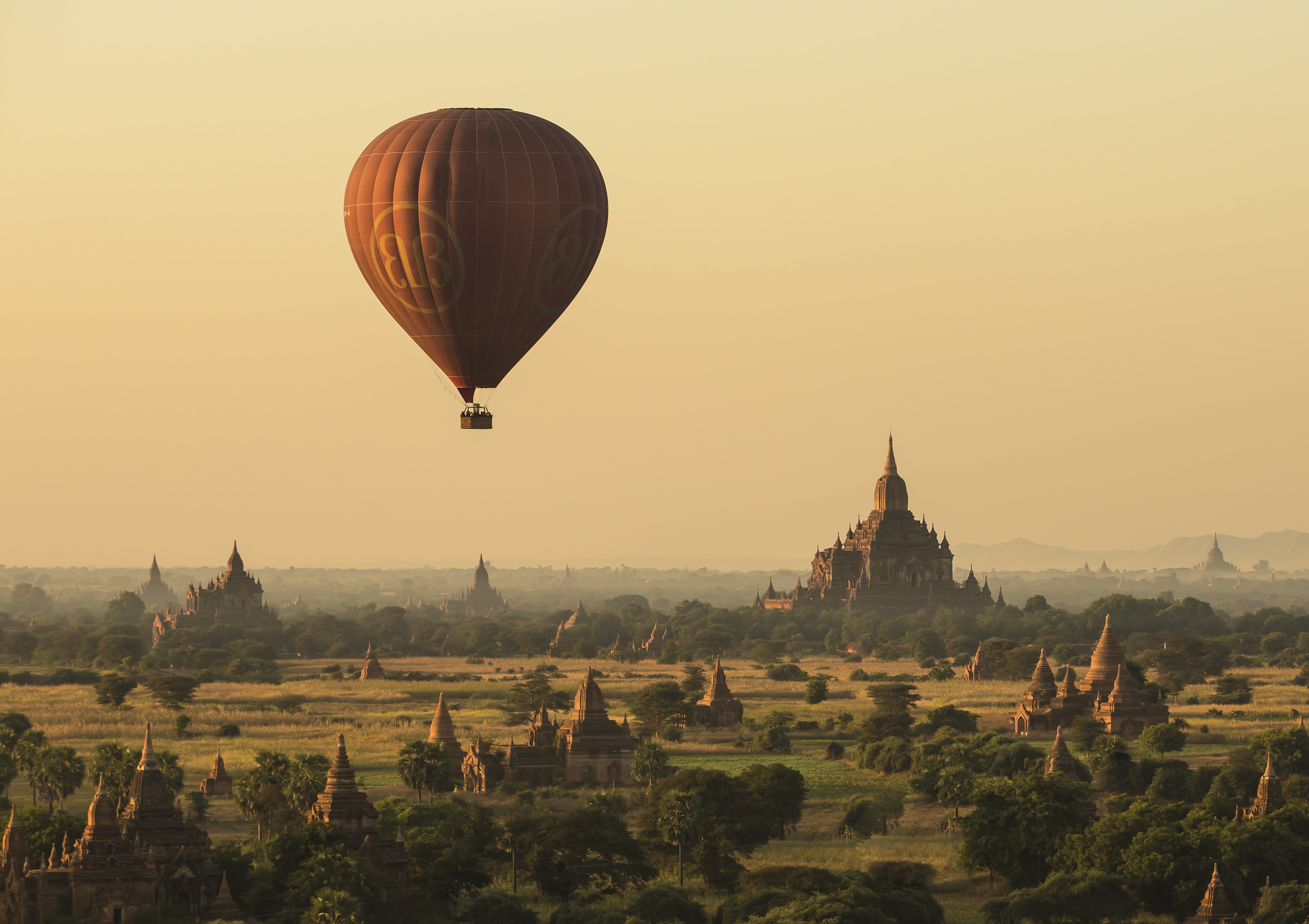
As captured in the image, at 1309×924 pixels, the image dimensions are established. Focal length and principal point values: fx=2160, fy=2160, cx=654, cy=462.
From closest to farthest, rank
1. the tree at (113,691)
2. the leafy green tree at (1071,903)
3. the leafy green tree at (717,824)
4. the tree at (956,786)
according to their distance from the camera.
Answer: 1. the leafy green tree at (1071,903)
2. the leafy green tree at (717,824)
3. the tree at (956,786)
4. the tree at (113,691)

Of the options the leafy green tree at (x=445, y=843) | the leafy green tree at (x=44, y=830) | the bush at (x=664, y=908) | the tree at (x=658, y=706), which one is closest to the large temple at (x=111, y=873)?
the leafy green tree at (x=44, y=830)

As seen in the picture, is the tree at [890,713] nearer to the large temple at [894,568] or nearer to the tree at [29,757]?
the tree at [29,757]

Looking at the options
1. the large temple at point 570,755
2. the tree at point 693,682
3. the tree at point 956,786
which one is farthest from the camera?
the tree at point 693,682

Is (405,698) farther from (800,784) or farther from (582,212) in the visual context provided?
(582,212)

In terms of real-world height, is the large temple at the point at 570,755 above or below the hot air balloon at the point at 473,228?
below

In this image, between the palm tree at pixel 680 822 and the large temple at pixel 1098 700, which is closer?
the palm tree at pixel 680 822

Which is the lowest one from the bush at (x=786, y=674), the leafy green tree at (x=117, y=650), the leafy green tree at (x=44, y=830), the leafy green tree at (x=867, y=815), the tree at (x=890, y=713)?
the leafy green tree at (x=867, y=815)

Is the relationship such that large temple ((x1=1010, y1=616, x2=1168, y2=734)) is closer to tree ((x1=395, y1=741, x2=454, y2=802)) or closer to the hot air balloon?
tree ((x1=395, y1=741, x2=454, y2=802))
